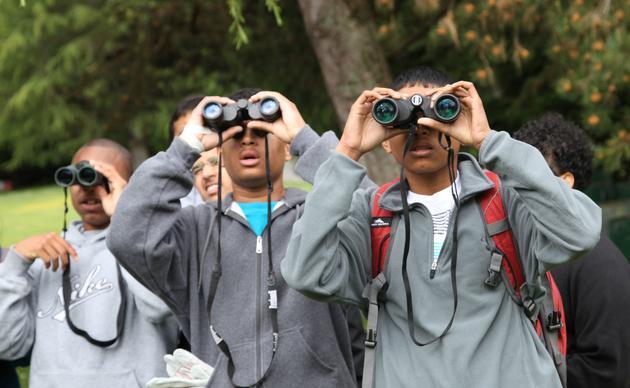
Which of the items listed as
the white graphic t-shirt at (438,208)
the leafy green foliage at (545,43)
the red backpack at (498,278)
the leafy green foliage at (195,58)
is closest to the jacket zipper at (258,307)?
the red backpack at (498,278)

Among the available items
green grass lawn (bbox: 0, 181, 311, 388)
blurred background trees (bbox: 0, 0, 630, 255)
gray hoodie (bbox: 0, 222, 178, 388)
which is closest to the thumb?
gray hoodie (bbox: 0, 222, 178, 388)

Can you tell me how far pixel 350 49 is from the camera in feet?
23.9

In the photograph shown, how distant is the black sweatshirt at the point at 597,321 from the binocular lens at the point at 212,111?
142 centimetres

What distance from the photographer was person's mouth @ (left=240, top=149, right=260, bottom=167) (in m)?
3.58

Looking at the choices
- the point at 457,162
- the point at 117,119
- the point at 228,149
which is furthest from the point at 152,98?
the point at 457,162

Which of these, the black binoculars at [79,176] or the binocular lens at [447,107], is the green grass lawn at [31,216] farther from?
the binocular lens at [447,107]

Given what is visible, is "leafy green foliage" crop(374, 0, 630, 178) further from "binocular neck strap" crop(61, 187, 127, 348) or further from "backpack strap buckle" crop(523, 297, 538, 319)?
"backpack strap buckle" crop(523, 297, 538, 319)

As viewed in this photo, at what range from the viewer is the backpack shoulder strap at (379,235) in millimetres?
3018

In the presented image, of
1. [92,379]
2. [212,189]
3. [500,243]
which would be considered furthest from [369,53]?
[500,243]

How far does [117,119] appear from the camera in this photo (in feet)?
33.3

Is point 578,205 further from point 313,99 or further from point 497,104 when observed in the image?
point 497,104

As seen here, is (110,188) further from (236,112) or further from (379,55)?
(379,55)

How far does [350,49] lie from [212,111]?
13.0ft

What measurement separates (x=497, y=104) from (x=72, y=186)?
300 inches
